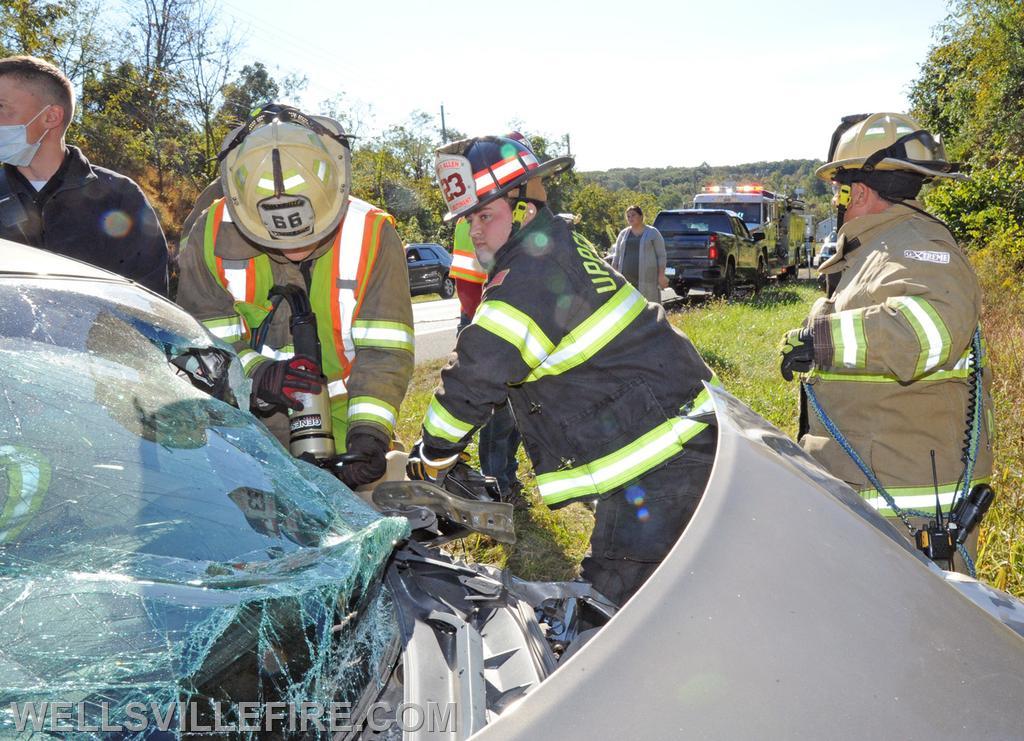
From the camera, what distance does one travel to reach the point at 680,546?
52.6 inches

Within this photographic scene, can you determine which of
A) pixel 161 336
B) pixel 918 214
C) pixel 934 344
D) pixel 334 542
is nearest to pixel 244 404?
pixel 161 336

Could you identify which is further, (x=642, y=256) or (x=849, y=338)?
(x=642, y=256)

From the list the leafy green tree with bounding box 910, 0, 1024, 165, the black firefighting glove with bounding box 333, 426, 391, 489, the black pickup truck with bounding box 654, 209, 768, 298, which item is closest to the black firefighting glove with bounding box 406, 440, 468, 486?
the black firefighting glove with bounding box 333, 426, 391, 489

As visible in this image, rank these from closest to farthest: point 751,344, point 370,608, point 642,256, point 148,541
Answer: point 148,541 < point 370,608 < point 642,256 < point 751,344

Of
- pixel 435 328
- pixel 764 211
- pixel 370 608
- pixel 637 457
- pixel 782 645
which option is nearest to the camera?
pixel 782 645

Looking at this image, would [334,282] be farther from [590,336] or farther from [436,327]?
[436,327]

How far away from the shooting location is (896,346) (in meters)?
2.45

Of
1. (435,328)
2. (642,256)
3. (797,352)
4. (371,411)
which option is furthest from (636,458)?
(435,328)

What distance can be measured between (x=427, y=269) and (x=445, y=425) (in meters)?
19.3

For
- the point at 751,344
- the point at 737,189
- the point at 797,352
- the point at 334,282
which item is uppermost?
the point at 737,189

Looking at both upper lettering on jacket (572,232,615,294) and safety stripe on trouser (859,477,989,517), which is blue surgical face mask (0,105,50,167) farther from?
safety stripe on trouser (859,477,989,517)

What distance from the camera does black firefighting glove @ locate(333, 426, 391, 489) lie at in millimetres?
2504

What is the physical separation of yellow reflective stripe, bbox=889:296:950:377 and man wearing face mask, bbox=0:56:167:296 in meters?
2.65

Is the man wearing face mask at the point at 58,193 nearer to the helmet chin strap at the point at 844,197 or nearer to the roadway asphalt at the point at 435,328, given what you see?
the helmet chin strap at the point at 844,197
